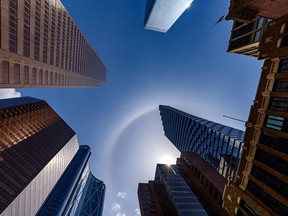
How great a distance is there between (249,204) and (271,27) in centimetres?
1923

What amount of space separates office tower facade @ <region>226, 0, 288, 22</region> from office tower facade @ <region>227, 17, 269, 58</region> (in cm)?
2014

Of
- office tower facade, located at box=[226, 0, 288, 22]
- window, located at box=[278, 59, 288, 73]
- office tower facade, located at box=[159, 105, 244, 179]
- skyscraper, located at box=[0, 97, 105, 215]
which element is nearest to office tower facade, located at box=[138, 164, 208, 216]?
office tower facade, located at box=[159, 105, 244, 179]

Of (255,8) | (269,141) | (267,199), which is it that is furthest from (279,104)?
(255,8)

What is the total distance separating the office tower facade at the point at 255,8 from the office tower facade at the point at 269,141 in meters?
1.38

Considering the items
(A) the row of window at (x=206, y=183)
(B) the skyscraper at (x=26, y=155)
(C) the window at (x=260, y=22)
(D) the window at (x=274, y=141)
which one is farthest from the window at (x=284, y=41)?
(B) the skyscraper at (x=26, y=155)

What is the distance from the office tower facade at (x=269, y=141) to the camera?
1831cm

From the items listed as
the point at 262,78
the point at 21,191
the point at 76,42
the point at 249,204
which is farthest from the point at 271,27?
the point at 76,42

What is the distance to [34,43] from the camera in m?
69.5

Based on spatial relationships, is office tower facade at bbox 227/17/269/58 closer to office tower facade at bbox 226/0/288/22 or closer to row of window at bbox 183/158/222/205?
office tower facade at bbox 226/0/288/22

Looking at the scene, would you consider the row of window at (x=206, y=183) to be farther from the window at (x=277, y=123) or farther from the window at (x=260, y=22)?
the window at (x=277, y=123)

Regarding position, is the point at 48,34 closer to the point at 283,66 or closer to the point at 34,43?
the point at 34,43

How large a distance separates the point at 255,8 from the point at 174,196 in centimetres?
5776

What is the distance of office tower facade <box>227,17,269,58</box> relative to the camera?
40.7 meters

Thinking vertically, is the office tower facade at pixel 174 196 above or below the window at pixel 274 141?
below
